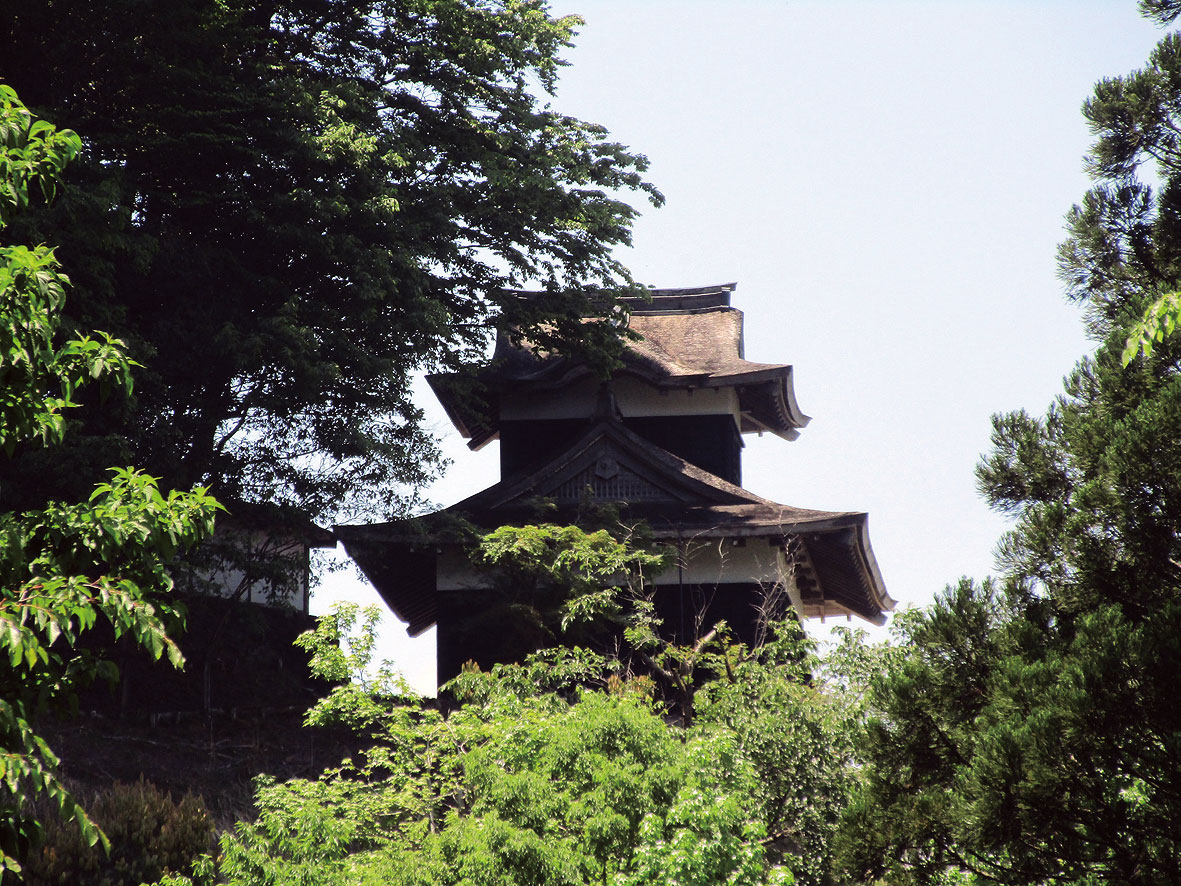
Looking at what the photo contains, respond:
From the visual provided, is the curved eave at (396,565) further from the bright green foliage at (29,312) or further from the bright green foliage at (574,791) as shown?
the bright green foliage at (29,312)

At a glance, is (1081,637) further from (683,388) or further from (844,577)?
(683,388)

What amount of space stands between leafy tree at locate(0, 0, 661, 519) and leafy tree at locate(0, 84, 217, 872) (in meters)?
8.51

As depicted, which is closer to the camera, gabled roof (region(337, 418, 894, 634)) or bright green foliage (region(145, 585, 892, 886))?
bright green foliage (region(145, 585, 892, 886))

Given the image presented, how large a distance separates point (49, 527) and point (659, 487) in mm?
13274

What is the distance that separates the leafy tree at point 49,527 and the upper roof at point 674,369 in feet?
38.2

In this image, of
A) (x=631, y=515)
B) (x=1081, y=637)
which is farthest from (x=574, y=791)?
(x=631, y=515)

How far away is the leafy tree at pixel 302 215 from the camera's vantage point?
1689cm

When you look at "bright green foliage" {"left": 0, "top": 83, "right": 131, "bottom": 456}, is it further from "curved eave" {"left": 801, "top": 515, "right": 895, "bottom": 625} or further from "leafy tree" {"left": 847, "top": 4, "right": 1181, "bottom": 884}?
"curved eave" {"left": 801, "top": 515, "right": 895, "bottom": 625}

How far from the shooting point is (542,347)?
64.7 ft

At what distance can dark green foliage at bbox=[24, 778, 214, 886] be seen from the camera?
11430 millimetres

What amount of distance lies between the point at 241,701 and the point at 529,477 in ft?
17.7

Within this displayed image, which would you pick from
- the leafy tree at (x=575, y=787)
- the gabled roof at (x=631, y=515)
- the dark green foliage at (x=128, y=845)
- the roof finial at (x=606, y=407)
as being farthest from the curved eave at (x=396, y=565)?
the dark green foliage at (x=128, y=845)

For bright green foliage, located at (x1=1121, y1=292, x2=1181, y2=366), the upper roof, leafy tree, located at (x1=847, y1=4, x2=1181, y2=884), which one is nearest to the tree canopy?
leafy tree, located at (x1=847, y1=4, x2=1181, y2=884)

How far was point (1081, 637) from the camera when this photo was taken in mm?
7520
